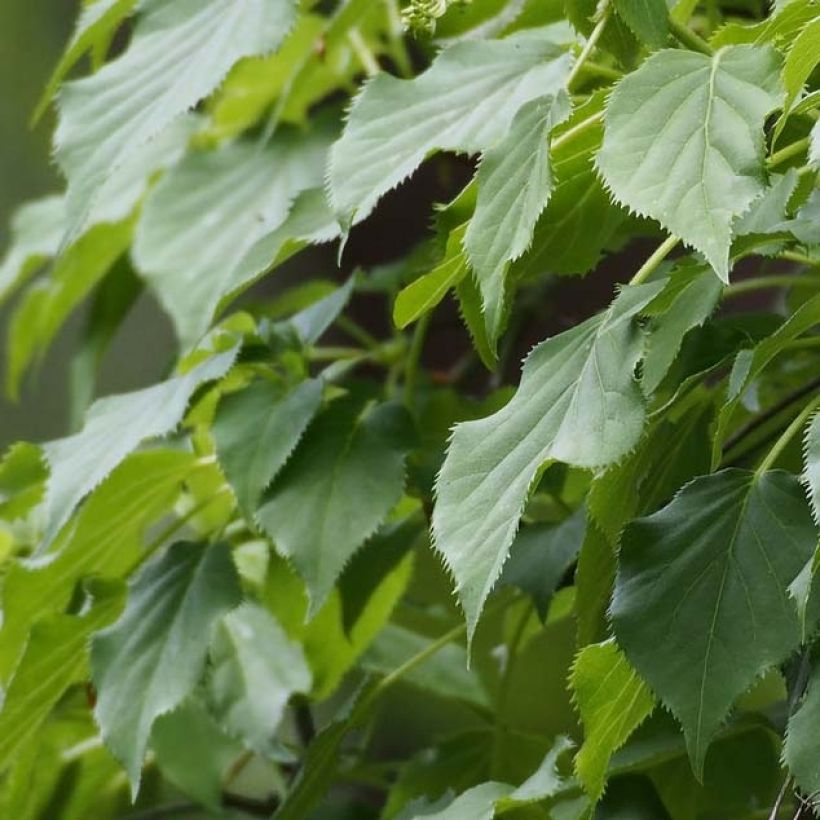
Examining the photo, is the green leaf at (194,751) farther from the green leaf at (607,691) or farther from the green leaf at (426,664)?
the green leaf at (607,691)

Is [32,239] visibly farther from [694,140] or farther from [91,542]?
[694,140]

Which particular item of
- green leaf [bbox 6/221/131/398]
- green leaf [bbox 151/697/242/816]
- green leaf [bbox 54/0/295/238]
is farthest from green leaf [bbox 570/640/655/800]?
green leaf [bbox 6/221/131/398]

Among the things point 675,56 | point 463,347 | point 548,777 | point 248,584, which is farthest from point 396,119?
point 463,347

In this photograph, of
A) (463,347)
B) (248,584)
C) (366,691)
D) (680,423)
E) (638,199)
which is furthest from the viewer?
(463,347)

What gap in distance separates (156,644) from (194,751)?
0.21 m

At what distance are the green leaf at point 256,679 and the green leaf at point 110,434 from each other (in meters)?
0.12

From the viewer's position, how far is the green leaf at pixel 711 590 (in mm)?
352

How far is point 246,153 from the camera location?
784 millimetres

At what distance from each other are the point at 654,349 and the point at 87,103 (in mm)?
215

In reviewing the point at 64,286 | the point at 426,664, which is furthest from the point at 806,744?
the point at 64,286

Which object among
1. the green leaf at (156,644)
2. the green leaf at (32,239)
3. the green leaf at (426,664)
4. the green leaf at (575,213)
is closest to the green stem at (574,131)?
the green leaf at (575,213)

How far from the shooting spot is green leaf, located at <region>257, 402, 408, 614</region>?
1.69ft

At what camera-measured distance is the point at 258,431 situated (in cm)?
54

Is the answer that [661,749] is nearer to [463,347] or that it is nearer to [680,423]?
[680,423]
